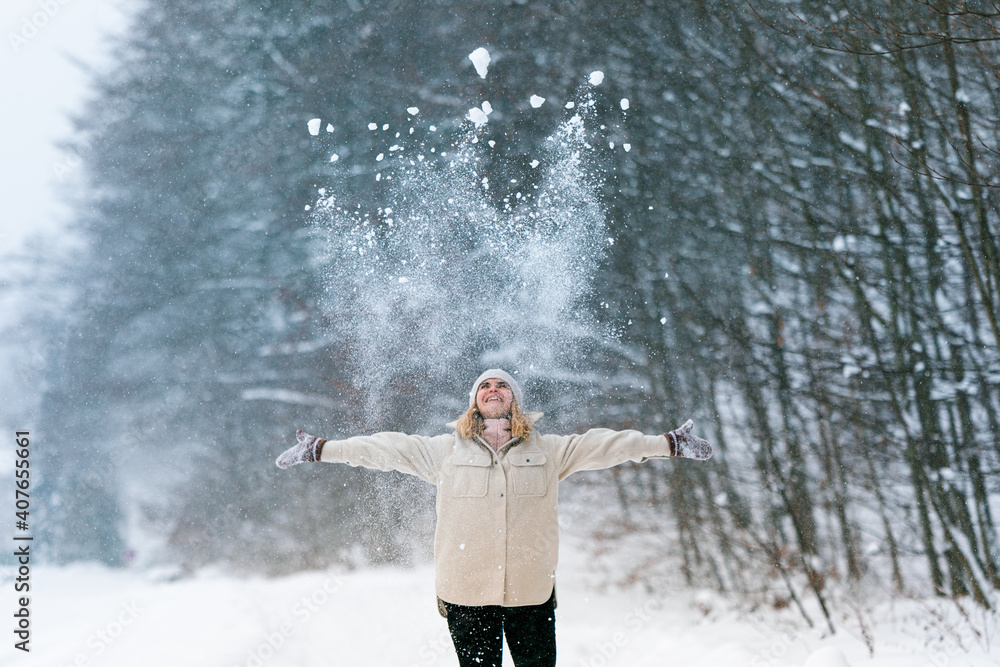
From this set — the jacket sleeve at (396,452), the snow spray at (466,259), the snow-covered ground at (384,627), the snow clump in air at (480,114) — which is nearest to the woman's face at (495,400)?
the jacket sleeve at (396,452)

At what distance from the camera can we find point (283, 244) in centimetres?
467

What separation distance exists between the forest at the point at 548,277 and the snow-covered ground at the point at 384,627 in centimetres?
19

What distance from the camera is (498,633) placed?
7.68 ft

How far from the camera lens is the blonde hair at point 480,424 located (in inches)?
92.7

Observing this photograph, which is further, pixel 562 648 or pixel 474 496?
pixel 562 648

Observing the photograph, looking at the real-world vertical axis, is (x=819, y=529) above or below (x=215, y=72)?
below

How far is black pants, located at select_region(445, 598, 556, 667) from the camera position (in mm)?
2318

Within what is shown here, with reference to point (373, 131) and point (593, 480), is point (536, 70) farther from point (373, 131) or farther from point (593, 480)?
point (593, 480)

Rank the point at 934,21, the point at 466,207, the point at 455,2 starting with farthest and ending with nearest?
the point at 455,2
the point at 466,207
the point at 934,21

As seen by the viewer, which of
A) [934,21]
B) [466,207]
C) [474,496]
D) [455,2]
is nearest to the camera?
[474,496]

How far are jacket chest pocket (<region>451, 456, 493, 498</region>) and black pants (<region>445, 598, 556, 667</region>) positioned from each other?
15.8 inches

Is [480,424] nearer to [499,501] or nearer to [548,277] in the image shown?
[499,501]

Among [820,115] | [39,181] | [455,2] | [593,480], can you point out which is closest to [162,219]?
[39,181]

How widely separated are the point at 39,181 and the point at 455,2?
3.26 meters
